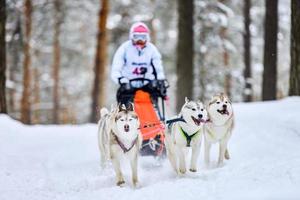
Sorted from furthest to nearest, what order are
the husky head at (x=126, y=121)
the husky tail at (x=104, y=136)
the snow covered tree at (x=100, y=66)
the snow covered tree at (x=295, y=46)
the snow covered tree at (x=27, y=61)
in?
1. the snow covered tree at (x=27, y=61)
2. the snow covered tree at (x=100, y=66)
3. the snow covered tree at (x=295, y=46)
4. the husky tail at (x=104, y=136)
5. the husky head at (x=126, y=121)

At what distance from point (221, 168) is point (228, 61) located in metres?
19.1

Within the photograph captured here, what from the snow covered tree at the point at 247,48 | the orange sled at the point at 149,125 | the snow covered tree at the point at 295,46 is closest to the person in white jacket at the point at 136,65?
the orange sled at the point at 149,125

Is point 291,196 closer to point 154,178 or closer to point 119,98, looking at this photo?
point 154,178

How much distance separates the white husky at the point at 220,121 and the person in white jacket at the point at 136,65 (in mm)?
1241

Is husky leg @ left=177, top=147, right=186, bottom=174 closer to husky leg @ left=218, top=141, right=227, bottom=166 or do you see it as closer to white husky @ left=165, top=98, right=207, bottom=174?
white husky @ left=165, top=98, right=207, bottom=174

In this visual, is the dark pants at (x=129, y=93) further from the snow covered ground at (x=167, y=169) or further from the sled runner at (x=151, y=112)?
the snow covered ground at (x=167, y=169)

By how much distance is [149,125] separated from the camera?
7.20m

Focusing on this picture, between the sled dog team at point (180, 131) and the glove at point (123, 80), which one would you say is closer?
the sled dog team at point (180, 131)

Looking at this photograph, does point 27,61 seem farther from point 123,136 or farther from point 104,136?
point 123,136

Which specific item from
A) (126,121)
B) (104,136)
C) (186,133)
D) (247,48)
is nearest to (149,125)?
(104,136)

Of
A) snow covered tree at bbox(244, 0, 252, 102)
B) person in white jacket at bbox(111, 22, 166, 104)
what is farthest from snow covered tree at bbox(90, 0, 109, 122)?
person in white jacket at bbox(111, 22, 166, 104)

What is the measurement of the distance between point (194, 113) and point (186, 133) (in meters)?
0.31

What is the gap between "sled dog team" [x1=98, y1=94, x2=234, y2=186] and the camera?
Result: 6133mm

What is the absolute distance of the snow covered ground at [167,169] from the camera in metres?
5.27
